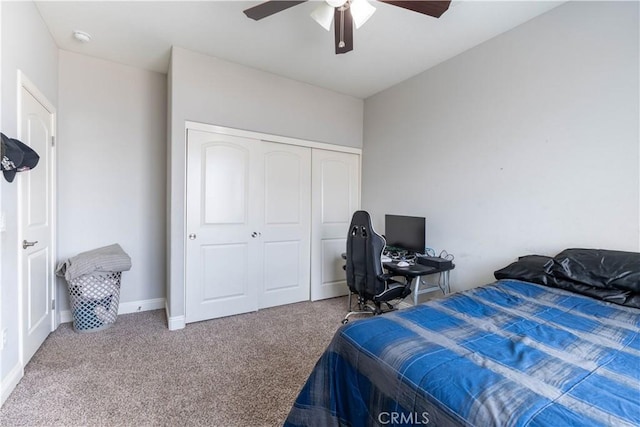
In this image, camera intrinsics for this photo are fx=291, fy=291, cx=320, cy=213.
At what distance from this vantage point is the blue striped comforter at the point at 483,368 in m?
0.78

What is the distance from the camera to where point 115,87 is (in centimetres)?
318

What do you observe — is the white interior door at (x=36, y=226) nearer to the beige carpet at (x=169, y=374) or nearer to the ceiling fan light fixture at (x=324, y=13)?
the beige carpet at (x=169, y=374)

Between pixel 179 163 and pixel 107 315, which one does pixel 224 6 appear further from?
pixel 107 315

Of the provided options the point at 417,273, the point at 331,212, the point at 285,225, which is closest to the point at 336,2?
the point at 417,273

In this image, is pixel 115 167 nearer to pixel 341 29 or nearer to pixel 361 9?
pixel 341 29

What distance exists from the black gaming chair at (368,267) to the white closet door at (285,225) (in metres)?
0.91

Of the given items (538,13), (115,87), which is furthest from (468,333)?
(115,87)

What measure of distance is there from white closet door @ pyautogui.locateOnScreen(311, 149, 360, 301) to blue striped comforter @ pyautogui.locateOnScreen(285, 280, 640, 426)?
2415 mm

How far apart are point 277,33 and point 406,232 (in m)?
2.37

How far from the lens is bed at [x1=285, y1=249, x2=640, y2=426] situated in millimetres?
786

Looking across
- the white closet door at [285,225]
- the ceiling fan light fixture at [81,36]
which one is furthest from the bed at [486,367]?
the ceiling fan light fixture at [81,36]

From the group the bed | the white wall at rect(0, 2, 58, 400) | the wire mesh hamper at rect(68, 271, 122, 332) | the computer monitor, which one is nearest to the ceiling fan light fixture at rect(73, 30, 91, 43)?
the white wall at rect(0, 2, 58, 400)

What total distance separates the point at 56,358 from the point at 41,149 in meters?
1.73

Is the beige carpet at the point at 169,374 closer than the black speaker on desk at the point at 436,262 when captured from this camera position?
Yes
